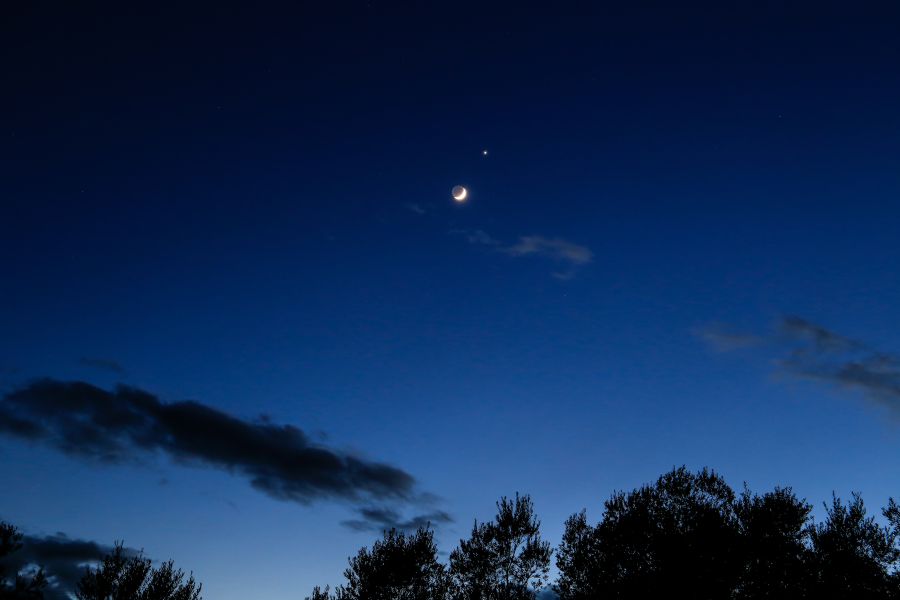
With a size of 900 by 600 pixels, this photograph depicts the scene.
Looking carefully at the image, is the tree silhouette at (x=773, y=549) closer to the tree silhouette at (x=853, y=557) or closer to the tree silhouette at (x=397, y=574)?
the tree silhouette at (x=853, y=557)

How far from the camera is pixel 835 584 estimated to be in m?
29.8

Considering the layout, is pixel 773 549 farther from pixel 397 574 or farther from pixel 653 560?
pixel 397 574

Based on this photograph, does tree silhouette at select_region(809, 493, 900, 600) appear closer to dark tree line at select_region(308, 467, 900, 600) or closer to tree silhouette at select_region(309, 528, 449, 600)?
dark tree line at select_region(308, 467, 900, 600)

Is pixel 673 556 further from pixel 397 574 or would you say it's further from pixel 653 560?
pixel 397 574

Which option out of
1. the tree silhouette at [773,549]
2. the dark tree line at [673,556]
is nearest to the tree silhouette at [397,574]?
the dark tree line at [673,556]

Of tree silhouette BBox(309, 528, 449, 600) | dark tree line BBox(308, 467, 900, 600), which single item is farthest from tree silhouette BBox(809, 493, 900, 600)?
tree silhouette BBox(309, 528, 449, 600)

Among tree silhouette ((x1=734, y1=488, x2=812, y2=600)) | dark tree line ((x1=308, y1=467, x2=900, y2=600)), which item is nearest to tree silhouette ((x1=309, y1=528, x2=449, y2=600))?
dark tree line ((x1=308, y1=467, x2=900, y2=600))

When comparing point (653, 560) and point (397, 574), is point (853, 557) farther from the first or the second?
point (397, 574)

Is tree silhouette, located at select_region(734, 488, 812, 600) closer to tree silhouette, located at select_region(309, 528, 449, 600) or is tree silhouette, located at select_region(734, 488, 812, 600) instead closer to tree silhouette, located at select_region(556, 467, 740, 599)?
tree silhouette, located at select_region(556, 467, 740, 599)

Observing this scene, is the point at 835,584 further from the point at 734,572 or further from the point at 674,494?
the point at 674,494

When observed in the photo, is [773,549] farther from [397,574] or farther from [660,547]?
[397,574]

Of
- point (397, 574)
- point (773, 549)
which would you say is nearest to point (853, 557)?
point (773, 549)

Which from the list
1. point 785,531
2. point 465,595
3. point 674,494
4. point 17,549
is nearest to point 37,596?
point 17,549

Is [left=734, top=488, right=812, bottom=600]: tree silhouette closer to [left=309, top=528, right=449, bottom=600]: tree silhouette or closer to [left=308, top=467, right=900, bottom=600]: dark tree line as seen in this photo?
[left=308, top=467, right=900, bottom=600]: dark tree line
